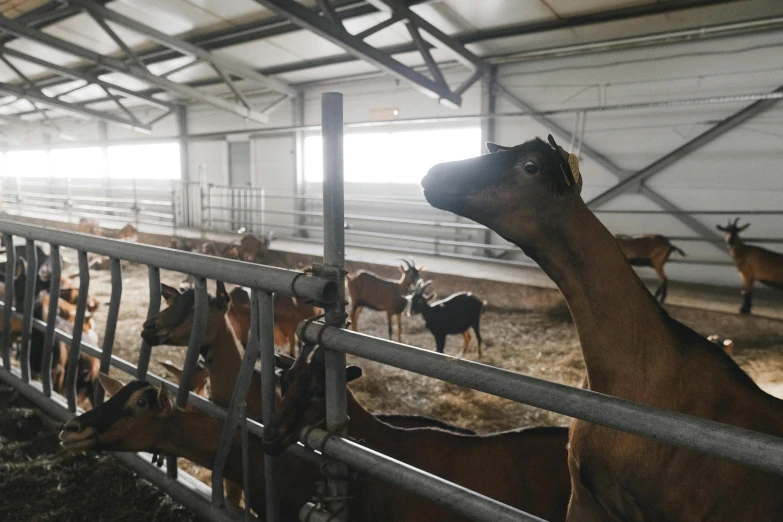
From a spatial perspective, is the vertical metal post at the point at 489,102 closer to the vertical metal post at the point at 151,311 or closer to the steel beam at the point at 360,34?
the steel beam at the point at 360,34

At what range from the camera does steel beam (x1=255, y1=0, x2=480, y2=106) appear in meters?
6.58

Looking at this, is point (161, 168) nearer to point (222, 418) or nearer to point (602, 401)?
point (222, 418)

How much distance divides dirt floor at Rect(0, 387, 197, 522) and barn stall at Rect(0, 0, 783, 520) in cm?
5

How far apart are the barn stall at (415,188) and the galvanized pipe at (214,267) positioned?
0.01 metres

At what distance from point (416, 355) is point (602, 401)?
41 centimetres

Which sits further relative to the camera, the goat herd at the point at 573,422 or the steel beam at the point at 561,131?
the steel beam at the point at 561,131

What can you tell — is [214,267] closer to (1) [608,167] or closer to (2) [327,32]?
(2) [327,32]

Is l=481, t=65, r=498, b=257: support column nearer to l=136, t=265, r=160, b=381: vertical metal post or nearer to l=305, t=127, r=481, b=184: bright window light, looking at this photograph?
l=305, t=127, r=481, b=184: bright window light

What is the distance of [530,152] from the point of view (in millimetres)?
1504

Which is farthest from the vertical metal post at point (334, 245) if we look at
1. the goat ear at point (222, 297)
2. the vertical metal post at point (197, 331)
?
the goat ear at point (222, 297)

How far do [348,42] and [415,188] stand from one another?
3911 millimetres

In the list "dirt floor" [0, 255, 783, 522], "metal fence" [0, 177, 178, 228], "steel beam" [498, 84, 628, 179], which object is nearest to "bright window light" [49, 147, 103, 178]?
"metal fence" [0, 177, 178, 228]

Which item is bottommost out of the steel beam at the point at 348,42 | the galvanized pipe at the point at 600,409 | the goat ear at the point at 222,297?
the goat ear at the point at 222,297

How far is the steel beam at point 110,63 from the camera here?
8.93 metres
